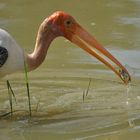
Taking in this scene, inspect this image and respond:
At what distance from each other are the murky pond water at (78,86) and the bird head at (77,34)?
1.15 feet

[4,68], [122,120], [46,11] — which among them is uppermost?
[46,11]

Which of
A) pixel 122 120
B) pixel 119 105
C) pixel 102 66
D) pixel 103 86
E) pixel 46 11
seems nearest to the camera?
pixel 122 120

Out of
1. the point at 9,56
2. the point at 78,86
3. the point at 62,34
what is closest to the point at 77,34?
the point at 62,34

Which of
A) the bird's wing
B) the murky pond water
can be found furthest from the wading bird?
the murky pond water

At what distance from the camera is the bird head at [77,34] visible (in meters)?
8.41

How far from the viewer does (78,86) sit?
8.97 m

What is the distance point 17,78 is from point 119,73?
1623 mm

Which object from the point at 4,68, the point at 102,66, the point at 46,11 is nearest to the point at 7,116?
the point at 4,68

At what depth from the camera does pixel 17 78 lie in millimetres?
9398

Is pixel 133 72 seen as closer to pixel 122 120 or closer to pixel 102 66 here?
pixel 102 66

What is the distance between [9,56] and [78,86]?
1282 mm

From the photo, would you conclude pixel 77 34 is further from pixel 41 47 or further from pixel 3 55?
pixel 3 55

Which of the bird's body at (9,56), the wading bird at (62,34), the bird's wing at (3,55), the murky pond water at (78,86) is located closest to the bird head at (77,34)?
the wading bird at (62,34)

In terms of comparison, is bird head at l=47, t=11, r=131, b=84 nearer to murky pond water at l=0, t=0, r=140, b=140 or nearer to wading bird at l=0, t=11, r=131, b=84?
wading bird at l=0, t=11, r=131, b=84
